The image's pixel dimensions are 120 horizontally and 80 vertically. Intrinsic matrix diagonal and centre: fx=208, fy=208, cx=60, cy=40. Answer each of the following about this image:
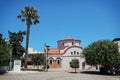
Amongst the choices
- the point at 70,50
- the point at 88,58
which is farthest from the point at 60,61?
the point at 88,58

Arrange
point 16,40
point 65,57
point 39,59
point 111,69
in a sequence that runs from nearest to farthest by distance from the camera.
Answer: point 111,69
point 16,40
point 39,59
point 65,57

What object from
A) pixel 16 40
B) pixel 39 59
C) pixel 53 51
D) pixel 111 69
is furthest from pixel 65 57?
pixel 111 69

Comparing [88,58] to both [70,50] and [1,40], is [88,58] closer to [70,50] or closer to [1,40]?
[1,40]

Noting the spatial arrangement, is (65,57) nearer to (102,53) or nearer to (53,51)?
(53,51)

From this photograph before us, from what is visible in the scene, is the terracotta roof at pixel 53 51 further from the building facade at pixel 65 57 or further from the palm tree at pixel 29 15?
the palm tree at pixel 29 15

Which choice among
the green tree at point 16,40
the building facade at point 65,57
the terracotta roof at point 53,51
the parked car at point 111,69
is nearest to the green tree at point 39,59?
the green tree at point 16,40

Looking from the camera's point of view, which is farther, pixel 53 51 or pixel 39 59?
pixel 53 51

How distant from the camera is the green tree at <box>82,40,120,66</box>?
→ 127 ft

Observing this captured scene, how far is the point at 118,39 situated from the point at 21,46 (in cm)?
2815

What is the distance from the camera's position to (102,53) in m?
39.1

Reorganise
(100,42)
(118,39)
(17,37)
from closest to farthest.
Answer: (100,42), (17,37), (118,39)

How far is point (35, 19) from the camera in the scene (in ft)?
157

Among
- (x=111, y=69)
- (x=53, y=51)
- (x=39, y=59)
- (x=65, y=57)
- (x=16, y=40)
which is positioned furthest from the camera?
(x=53, y=51)

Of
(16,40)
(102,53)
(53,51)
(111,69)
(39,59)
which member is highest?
(16,40)
